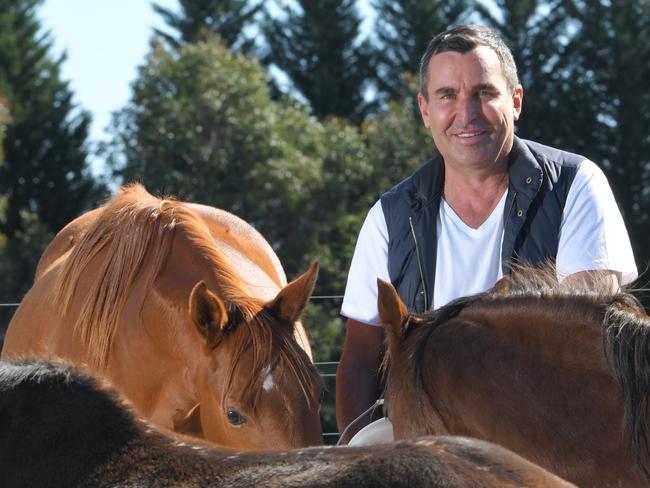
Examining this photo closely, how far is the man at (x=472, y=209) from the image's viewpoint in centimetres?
300

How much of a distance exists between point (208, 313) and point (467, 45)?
3.66 ft

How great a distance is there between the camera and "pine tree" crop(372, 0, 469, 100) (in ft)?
89.8

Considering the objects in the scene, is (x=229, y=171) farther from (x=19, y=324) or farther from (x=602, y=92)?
(x=19, y=324)

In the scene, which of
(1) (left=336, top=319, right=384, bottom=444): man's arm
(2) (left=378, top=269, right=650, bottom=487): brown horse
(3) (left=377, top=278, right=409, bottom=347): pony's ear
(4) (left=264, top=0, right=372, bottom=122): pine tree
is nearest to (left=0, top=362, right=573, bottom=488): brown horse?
(2) (left=378, top=269, right=650, bottom=487): brown horse

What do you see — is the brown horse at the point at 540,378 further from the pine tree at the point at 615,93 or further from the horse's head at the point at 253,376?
the pine tree at the point at 615,93

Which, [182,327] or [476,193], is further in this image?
[182,327]

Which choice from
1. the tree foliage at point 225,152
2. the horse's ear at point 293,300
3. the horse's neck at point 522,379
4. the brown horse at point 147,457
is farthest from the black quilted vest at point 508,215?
the tree foliage at point 225,152

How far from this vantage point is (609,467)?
2.24m

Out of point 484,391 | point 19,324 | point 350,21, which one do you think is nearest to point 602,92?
point 350,21

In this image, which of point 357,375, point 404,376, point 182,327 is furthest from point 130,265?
point 404,376

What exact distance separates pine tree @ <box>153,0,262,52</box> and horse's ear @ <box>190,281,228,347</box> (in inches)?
1013

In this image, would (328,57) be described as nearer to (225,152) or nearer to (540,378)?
(225,152)

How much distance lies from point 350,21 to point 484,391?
87.9 ft

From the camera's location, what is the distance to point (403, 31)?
90.8ft
